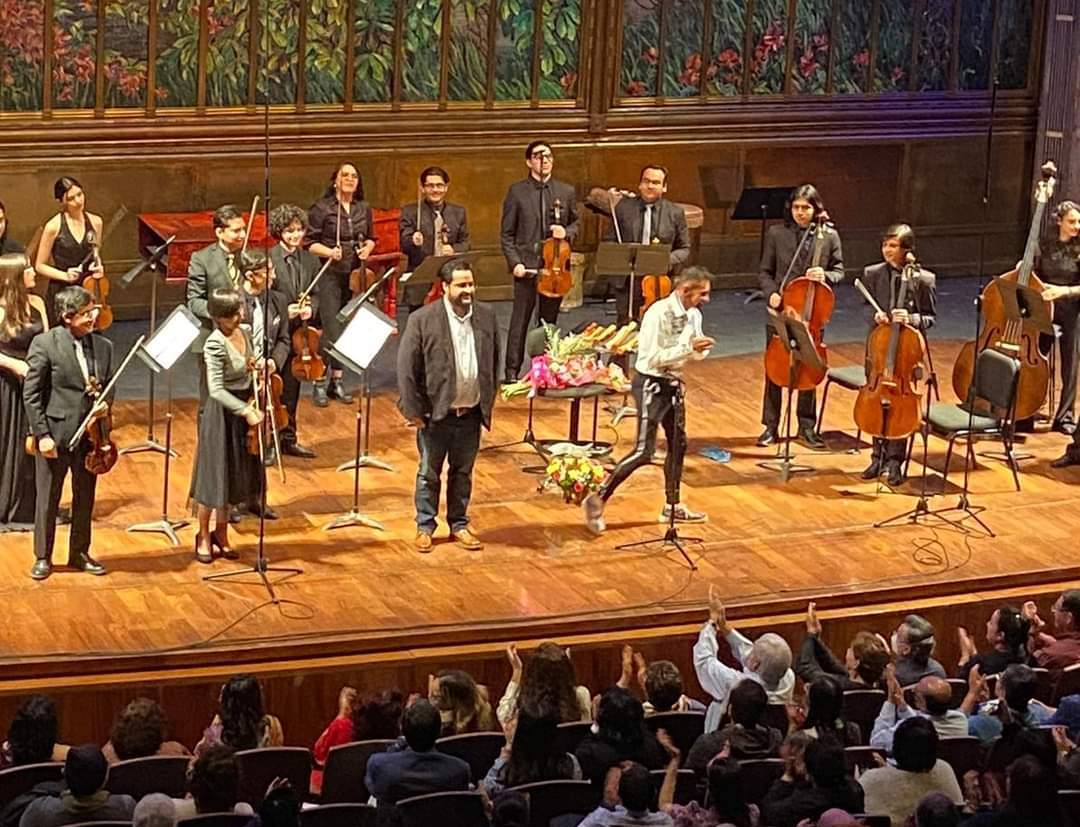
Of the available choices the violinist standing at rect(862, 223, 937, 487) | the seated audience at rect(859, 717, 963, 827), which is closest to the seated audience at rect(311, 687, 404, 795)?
the seated audience at rect(859, 717, 963, 827)

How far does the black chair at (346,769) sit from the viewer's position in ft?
25.7

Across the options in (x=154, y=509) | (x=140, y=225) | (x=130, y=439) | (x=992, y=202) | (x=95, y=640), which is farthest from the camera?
(x=992, y=202)

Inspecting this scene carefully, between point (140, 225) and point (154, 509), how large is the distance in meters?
3.48

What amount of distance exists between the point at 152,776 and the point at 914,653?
3.29 m

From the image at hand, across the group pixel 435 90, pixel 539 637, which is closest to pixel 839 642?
pixel 539 637

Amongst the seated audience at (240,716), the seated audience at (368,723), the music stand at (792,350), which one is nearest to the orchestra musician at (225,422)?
the seated audience at (368,723)

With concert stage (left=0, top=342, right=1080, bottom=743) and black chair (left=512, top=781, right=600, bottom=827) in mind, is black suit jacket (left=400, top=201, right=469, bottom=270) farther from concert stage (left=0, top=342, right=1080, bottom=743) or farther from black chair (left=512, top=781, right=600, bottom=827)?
black chair (left=512, top=781, right=600, bottom=827)

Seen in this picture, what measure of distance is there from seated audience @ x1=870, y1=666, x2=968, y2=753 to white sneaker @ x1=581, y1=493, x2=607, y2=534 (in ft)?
9.74

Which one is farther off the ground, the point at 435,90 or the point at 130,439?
the point at 435,90

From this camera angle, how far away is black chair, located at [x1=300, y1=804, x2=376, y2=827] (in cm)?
708

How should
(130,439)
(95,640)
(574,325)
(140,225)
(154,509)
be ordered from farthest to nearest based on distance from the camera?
1. (574,325)
2. (140,225)
3. (130,439)
4. (154,509)
5. (95,640)

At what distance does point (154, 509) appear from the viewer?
A: 11.2 metres

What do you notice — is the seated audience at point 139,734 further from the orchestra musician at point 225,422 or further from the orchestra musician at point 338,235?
the orchestra musician at point 338,235

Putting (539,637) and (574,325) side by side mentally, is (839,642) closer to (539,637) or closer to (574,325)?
(539,637)
